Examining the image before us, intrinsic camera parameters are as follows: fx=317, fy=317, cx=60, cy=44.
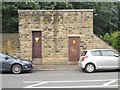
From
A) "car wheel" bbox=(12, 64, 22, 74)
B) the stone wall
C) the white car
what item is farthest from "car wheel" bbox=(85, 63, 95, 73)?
the stone wall

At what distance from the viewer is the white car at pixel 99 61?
18.9 m

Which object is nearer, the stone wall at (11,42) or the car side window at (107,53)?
the car side window at (107,53)

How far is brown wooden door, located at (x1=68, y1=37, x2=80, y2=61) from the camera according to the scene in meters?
23.3

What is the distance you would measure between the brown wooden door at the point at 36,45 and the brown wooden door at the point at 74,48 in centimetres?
223

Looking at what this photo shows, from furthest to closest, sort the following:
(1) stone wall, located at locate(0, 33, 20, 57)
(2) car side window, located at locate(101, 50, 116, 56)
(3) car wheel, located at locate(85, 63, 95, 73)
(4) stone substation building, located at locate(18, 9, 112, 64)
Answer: (1) stone wall, located at locate(0, 33, 20, 57) < (4) stone substation building, located at locate(18, 9, 112, 64) < (2) car side window, located at locate(101, 50, 116, 56) < (3) car wheel, located at locate(85, 63, 95, 73)

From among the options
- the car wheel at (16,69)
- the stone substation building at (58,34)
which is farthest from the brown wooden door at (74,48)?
the car wheel at (16,69)

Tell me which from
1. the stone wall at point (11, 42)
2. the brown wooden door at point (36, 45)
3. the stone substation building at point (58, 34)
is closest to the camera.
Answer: the stone substation building at point (58, 34)

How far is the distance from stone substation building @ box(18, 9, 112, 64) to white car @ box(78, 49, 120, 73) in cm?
412

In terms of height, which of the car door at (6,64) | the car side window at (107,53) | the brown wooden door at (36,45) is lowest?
the car door at (6,64)

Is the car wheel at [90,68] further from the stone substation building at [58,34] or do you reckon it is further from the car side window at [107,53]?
the stone substation building at [58,34]

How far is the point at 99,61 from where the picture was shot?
18922mm

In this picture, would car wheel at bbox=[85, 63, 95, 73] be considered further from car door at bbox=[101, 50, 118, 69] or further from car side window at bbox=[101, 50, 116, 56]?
car side window at bbox=[101, 50, 116, 56]

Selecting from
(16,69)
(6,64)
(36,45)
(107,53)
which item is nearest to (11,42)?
(36,45)

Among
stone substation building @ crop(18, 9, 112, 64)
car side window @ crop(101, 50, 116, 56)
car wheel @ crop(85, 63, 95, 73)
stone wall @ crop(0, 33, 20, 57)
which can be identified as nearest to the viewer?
car wheel @ crop(85, 63, 95, 73)
